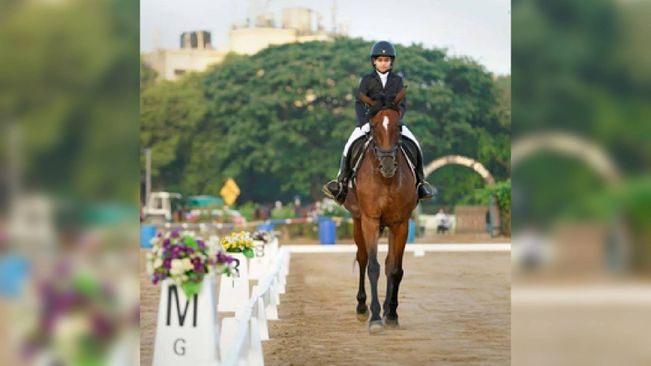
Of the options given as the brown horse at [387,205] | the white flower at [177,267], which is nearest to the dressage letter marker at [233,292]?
the brown horse at [387,205]

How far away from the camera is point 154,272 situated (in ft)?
22.1

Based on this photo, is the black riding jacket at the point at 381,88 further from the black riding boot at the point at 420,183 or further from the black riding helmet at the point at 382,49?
the black riding boot at the point at 420,183

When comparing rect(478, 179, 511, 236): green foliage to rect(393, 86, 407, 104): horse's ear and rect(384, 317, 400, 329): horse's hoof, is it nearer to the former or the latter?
rect(384, 317, 400, 329): horse's hoof

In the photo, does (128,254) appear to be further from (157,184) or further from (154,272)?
(157,184)

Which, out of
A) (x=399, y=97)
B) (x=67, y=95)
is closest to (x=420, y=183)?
(x=399, y=97)

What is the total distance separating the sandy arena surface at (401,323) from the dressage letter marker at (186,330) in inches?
81.4

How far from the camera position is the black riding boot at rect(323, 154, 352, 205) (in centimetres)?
1266

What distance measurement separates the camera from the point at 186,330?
6441mm

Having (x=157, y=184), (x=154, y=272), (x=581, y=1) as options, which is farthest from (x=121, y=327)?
(x=157, y=184)

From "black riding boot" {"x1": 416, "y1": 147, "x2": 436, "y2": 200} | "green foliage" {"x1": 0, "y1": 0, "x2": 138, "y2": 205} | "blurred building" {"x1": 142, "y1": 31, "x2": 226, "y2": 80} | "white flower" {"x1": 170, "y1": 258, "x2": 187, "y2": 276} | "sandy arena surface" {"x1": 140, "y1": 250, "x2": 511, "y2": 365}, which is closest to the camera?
"green foliage" {"x1": 0, "y1": 0, "x2": 138, "y2": 205}

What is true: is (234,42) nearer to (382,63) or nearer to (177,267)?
(382,63)

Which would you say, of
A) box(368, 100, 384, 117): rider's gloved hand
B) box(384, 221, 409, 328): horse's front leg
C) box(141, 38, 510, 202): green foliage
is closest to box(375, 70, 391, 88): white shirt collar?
box(368, 100, 384, 117): rider's gloved hand

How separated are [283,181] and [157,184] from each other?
803 cm

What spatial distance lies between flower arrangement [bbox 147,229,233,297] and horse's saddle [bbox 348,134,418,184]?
5370 mm
